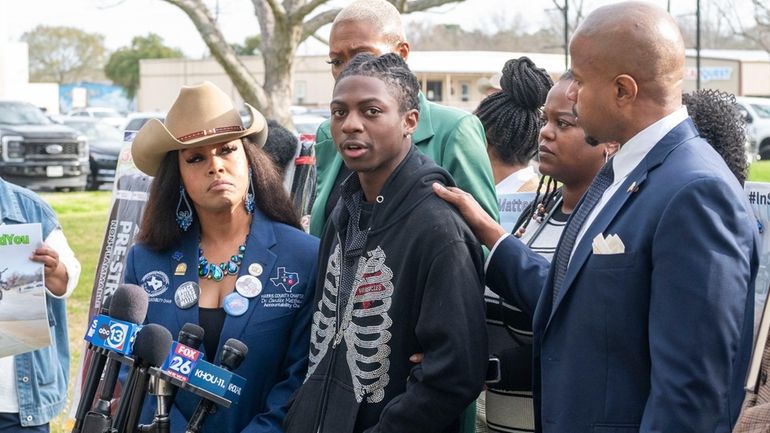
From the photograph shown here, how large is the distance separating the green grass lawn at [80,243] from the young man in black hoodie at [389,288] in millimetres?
3244

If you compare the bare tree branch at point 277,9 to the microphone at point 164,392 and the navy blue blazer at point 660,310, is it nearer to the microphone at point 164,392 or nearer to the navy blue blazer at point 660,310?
the microphone at point 164,392

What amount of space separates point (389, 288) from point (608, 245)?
2.58 ft

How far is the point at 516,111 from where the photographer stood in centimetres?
507

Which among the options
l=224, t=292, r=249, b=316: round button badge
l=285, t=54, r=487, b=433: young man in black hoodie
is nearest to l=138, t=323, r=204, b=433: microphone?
l=285, t=54, r=487, b=433: young man in black hoodie

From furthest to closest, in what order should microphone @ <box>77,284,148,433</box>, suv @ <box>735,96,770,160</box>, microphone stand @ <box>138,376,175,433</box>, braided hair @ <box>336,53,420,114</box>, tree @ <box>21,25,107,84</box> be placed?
1. tree @ <box>21,25,107,84</box>
2. suv @ <box>735,96,770,160</box>
3. braided hair @ <box>336,53,420,114</box>
4. microphone stand @ <box>138,376,175,433</box>
5. microphone @ <box>77,284,148,433</box>

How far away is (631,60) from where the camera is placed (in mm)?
2719

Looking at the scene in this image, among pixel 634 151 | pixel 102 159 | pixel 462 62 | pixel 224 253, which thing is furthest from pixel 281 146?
pixel 462 62

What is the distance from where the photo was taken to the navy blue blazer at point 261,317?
367cm

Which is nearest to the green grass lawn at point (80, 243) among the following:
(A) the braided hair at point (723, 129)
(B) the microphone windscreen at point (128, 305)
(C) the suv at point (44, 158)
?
(C) the suv at point (44, 158)

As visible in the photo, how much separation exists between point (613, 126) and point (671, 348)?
24.8 inches

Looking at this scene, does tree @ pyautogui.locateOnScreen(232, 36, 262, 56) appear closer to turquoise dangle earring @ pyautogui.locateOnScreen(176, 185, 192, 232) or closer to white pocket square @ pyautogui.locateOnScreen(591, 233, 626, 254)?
turquoise dangle earring @ pyautogui.locateOnScreen(176, 185, 192, 232)

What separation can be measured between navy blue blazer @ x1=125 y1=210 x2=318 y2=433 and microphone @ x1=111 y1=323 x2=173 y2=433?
0.56 metres

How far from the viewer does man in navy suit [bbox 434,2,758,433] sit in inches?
98.5

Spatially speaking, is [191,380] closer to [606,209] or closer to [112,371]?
[112,371]
